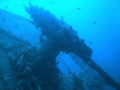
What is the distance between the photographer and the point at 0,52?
21.1 ft

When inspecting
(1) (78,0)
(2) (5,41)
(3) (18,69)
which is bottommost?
(3) (18,69)

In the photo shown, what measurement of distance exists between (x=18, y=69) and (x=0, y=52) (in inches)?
66.0

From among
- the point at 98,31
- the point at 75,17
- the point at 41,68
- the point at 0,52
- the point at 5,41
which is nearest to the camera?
the point at 0,52

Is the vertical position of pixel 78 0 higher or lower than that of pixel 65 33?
higher

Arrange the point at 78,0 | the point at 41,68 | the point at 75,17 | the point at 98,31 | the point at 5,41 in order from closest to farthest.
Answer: the point at 41,68, the point at 5,41, the point at 78,0, the point at 75,17, the point at 98,31

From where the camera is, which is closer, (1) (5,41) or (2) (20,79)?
(2) (20,79)

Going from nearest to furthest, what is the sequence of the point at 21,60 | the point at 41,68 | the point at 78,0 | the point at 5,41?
1. the point at 21,60
2. the point at 41,68
3. the point at 5,41
4. the point at 78,0

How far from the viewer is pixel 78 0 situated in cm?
10156

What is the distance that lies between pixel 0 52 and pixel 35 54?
1.93 metres

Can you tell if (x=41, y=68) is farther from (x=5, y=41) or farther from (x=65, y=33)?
(x=5, y=41)

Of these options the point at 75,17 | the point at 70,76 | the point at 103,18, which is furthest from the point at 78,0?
the point at 70,76

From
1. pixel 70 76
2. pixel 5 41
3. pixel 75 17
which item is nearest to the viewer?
pixel 5 41

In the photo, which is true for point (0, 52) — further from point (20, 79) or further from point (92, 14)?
point (92, 14)

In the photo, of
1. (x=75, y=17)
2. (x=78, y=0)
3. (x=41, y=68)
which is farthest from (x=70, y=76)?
(x=75, y=17)
